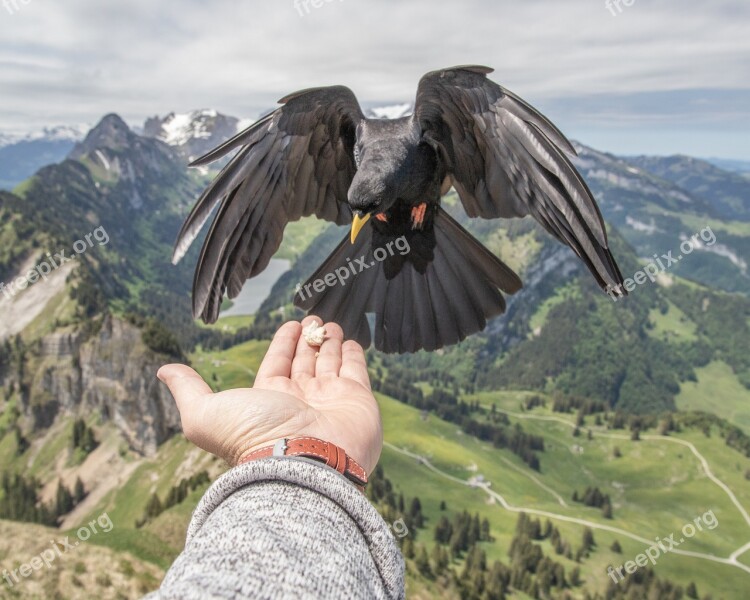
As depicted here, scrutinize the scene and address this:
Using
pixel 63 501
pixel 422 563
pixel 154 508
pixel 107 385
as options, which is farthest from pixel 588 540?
pixel 107 385

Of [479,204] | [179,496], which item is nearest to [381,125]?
[479,204]

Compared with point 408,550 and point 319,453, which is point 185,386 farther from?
point 408,550

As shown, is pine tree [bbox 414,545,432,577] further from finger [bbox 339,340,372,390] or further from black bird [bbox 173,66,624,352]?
finger [bbox 339,340,372,390]

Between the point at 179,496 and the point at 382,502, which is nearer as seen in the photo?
the point at 179,496

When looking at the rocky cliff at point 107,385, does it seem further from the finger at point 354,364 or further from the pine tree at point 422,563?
the finger at point 354,364

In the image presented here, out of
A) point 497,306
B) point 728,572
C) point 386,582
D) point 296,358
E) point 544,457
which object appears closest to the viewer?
point 386,582

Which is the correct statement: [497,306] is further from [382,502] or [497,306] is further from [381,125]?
[382,502]

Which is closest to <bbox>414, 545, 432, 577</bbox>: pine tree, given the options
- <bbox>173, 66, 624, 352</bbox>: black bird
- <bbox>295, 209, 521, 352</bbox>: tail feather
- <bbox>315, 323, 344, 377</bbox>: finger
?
<bbox>295, 209, 521, 352</bbox>: tail feather
